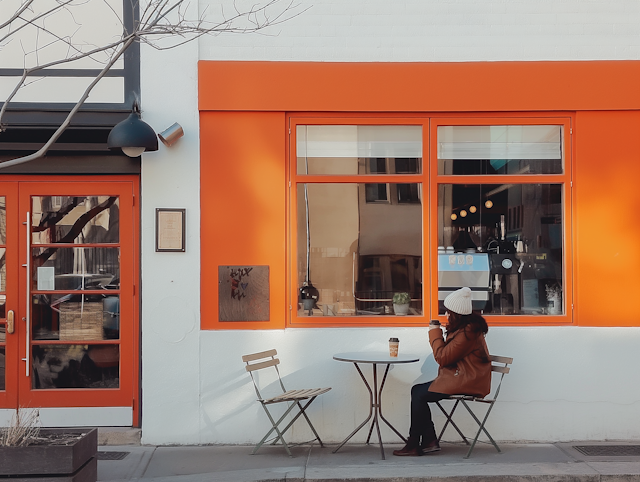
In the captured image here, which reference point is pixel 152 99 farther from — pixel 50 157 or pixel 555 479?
pixel 555 479

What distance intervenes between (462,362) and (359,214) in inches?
67.8

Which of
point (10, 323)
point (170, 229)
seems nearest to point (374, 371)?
point (170, 229)

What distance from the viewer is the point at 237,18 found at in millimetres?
6449

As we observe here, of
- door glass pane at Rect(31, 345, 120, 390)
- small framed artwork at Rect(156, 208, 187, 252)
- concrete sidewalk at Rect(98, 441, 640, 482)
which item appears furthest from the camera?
door glass pane at Rect(31, 345, 120, 390)

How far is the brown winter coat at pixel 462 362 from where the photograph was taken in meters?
5.76

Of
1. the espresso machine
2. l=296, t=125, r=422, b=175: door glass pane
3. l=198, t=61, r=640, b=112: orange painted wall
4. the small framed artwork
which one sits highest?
l=198, t=61, r=640, b=112: orange painted wall

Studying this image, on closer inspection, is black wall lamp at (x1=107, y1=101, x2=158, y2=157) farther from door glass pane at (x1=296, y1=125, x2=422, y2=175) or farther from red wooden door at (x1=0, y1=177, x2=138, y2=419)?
door glass pane at (x1=296, y1=125, x2=422, y2=175)

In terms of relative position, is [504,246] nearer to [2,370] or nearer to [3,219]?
[3,219]

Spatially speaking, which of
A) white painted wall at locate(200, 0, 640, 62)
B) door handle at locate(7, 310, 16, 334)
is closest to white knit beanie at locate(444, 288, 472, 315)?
white painted wall at locate(200, 0, 640, 62)

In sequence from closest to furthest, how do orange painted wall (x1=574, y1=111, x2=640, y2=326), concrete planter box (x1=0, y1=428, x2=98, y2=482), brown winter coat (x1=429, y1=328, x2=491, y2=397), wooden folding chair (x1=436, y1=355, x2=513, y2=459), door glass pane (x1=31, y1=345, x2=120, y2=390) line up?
concrete planter box (x1=0, y1=428, x2=98, y2=482)
brown winter coat (x1=429, y1=328, x2=491, y2=397)
wooden folding chair (x1=436, y1=355, x2=513, y2=459)
orange painted wall (x1=574, y1=111, x2=640, y2=326)
door glass pane (x1=31, y1=345, x2=120, y2=390)

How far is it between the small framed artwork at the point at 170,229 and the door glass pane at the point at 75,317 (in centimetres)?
79

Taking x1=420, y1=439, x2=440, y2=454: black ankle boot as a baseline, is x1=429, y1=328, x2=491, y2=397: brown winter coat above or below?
above

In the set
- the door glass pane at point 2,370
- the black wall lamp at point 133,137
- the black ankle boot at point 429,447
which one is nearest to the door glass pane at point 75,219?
the black wall lamp at point 133,137

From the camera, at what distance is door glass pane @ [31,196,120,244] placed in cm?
659
